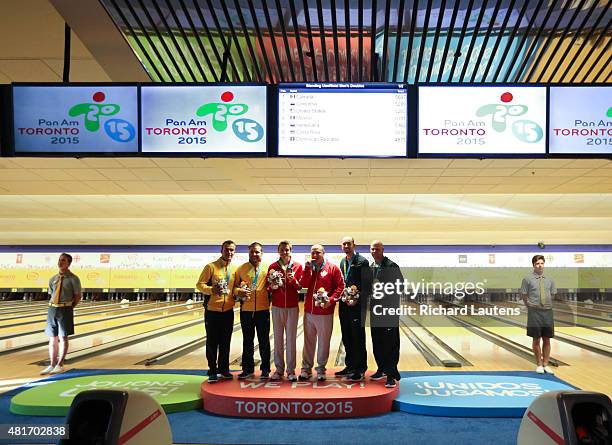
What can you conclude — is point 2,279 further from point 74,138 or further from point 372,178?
point 74,138

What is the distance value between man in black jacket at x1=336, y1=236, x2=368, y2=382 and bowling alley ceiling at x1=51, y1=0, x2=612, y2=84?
163 centimetres

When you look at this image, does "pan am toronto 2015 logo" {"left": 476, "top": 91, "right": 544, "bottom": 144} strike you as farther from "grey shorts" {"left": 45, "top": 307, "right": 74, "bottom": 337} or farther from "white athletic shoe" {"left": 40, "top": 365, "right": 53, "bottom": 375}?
"white athletic shoe" {"left": 40, "top": 365, "right": 53, "bottom": 375}

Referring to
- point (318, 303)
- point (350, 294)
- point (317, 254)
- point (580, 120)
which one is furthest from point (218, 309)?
point (580, 120)

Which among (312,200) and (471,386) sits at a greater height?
(312,200)

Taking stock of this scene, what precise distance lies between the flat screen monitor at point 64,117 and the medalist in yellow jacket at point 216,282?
1.57 m

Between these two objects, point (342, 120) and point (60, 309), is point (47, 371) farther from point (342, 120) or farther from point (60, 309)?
point (342, 120)

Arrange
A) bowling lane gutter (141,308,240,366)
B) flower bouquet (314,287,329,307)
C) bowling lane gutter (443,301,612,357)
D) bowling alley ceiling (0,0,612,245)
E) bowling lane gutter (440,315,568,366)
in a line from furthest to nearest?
1. bowling lane gutter (443,301,612,357)
2. bowling lane gutter (440,315,568,366)
3. bowling lane gutter (141,308,240,366)
4. flower bouquet (314,287,329,307)
5. bowling alley ceiling (0,0,612,245)

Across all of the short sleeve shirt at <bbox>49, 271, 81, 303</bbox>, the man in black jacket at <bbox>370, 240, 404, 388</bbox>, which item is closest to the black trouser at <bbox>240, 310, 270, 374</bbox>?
the man in black jacket at <bbox>370, 240, 404, 388</bbox>

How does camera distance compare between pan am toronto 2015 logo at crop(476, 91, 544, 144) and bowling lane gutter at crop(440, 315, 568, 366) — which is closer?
pan am toronto 2015 logo at crop(476, 91, 544, 144)

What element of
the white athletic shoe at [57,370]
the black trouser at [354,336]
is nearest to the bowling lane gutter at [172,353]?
the white athletic shoe at [57,370]

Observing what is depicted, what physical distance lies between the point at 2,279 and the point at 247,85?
20.4 meters

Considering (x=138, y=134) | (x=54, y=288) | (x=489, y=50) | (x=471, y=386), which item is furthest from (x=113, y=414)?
(x=54, y=288)

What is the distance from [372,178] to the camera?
312 inches

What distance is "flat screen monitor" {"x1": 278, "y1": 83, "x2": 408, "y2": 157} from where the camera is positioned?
13.0 feet
